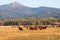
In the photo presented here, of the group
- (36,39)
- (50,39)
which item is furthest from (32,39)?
(50,39)

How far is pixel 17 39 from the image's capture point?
32344 millimetres

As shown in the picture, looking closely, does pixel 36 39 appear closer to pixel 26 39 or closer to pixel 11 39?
pixel 26 39

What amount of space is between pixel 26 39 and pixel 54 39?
4.35 m

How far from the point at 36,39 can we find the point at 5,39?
16.0 ft

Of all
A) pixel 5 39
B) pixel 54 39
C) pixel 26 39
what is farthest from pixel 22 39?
pixel 54 39

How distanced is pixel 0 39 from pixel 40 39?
6316 mm

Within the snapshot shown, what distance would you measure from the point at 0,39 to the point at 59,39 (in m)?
9.22

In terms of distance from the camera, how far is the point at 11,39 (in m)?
32.4

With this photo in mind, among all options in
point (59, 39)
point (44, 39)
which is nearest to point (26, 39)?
point (44, 39)

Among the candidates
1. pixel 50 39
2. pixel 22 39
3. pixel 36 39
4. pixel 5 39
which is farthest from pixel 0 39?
pixel 50 39

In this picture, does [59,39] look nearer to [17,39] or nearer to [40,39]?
[40,39]

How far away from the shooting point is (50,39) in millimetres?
31250

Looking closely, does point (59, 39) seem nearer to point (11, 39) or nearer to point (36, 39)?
point (36, 39)

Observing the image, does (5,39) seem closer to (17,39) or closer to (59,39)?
(17,39)
